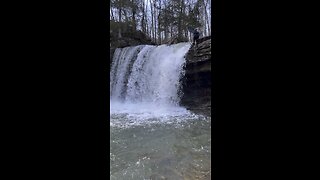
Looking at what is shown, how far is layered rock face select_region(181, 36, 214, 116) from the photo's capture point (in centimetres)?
976

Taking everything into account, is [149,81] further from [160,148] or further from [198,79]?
[160,148]

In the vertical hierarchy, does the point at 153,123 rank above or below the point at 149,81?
below

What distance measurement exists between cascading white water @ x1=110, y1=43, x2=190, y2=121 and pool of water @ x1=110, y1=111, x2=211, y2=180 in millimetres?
A: 1869

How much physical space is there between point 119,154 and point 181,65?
6214 mm

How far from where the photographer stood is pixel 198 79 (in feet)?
33.4

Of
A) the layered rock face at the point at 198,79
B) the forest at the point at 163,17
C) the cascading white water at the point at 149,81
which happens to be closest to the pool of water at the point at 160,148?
the cascading white water at the point at 149,81

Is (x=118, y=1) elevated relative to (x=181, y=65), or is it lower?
elevated

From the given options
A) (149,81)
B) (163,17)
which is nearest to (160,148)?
(149,81)

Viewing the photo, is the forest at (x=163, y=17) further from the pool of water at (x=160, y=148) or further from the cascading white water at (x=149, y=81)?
the pool of water at (x=160, y=148)

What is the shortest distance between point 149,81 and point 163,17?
31.6 ft

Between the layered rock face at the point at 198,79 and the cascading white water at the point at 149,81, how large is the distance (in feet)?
0.92
